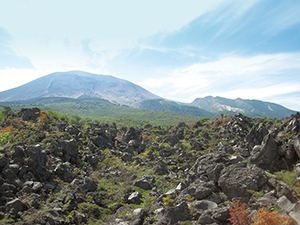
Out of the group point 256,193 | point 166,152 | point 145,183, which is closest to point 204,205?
point 256,193

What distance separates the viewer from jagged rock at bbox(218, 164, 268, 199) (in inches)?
554

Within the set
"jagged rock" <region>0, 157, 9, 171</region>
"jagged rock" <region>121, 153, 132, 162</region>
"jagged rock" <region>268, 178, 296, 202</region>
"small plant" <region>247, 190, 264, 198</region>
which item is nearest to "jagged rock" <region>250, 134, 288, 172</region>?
"jagged rock" <region>268, 178, 296, 202</region>

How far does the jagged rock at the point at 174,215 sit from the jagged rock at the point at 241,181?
2.69 meters

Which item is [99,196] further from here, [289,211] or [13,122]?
[13,122]

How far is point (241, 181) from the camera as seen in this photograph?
14.4 m

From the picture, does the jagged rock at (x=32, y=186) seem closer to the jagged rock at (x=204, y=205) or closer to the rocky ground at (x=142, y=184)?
the rocky ground at (x=142, y=184)

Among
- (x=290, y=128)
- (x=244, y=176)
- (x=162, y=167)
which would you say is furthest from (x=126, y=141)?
(x=244, y=176)

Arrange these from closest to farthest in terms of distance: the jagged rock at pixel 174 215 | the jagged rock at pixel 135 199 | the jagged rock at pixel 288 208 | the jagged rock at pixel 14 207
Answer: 1. the jagged rock at pixel 288 208
2. the jagged rock at pixel 174 215
3. the jagged rock at pixel 14 207
4. the jagged rock at pixel 135 199

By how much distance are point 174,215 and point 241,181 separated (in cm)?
429

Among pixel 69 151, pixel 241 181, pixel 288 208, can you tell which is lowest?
pixel 69 151

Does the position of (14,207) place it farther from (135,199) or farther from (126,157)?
(126,157)

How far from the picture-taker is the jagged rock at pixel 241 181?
1407 cm

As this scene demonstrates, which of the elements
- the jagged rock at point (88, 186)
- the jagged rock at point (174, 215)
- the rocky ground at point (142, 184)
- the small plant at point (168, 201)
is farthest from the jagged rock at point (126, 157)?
the jagged rock at point (174, 215)

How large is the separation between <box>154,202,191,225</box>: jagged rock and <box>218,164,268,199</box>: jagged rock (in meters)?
2.69
